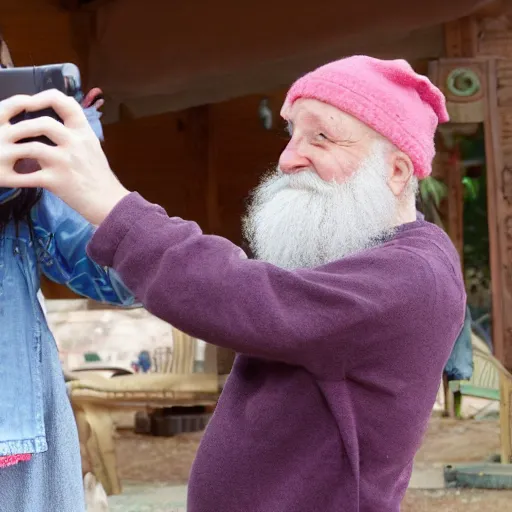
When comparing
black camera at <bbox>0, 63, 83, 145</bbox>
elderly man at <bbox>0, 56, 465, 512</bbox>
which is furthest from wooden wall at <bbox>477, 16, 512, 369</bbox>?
black camera at <bbox>0, 63, 83, 145</bbox>

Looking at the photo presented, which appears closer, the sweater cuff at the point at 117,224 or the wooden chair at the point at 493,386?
the sweater cuff at the point at 117,224

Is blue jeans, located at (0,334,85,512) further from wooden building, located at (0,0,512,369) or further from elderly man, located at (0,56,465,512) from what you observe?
wooden building, located at (0,0,512,369)

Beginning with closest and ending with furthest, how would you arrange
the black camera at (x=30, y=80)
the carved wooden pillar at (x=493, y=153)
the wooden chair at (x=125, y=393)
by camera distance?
the black camera at (x=30, y=80) → the wooden chair at (x=125, y=393) → the carved wooden pillar at (x=493, y=153)

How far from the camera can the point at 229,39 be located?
5.17 metres

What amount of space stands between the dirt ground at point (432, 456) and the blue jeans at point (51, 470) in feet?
8.64

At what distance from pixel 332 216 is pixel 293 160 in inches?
3.6

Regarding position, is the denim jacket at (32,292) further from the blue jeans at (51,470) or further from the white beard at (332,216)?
the white beard at (332,216)

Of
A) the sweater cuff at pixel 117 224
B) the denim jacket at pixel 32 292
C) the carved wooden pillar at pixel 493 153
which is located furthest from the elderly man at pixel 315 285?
the carved wooden pillar at pixel 493 153

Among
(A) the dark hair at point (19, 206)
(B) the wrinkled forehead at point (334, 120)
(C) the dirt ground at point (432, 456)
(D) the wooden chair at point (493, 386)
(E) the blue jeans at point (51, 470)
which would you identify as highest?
(B) the wrinkled forehead at point (334, 120)

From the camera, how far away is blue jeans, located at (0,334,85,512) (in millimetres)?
1318

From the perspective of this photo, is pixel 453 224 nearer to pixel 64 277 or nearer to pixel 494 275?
pixel 494 275

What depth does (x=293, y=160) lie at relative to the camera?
1.16m

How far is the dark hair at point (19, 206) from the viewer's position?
1349 mm

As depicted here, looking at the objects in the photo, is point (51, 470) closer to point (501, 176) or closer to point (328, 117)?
point (328, 117)
